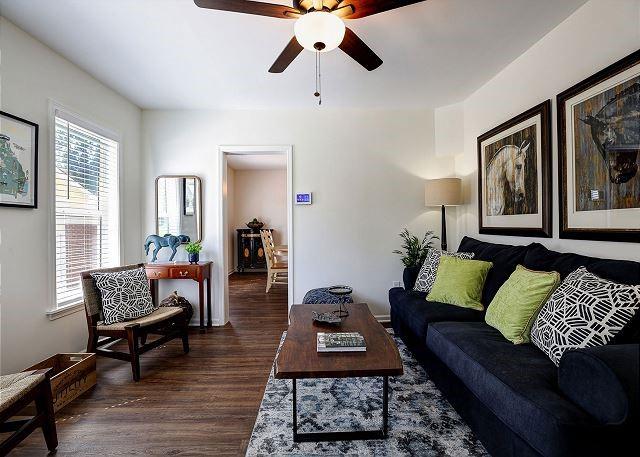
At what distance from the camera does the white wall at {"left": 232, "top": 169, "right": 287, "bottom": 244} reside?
731 centimetres

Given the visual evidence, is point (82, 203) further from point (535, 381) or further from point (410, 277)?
point (535, 381)

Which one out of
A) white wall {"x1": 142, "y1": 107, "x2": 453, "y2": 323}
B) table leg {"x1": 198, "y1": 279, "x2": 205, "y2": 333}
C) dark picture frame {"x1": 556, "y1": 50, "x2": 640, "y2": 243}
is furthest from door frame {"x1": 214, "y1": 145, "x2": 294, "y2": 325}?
dark picture frame {"x1": 556, "y1": 50, "x2": 640, "y2": 243}

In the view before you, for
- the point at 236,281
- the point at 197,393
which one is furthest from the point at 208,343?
the point at 236,281

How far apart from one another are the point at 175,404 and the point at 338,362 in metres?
1.25

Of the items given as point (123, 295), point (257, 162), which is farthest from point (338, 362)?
point (257, 162)

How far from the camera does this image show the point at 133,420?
1815 millimetres

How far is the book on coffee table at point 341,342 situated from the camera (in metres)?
1.65

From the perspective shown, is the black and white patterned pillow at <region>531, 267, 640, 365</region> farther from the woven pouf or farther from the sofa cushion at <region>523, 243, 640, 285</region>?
the woven pouf

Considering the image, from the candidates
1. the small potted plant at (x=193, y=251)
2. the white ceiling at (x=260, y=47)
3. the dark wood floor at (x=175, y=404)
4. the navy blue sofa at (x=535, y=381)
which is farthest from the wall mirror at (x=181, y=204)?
the navy blue sofa at (x=535, y=381)

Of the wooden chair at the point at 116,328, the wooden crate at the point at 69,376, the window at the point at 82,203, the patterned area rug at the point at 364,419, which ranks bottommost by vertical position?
the patterned area rug at the point at 364,419

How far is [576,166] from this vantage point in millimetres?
1982

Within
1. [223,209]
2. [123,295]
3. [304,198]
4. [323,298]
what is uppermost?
[304,198]

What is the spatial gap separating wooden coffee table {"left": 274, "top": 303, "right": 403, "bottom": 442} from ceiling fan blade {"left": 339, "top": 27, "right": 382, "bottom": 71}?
1.77 meters

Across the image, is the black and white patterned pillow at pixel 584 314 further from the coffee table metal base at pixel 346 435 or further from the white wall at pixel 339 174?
the white wall at pixel 339 174
